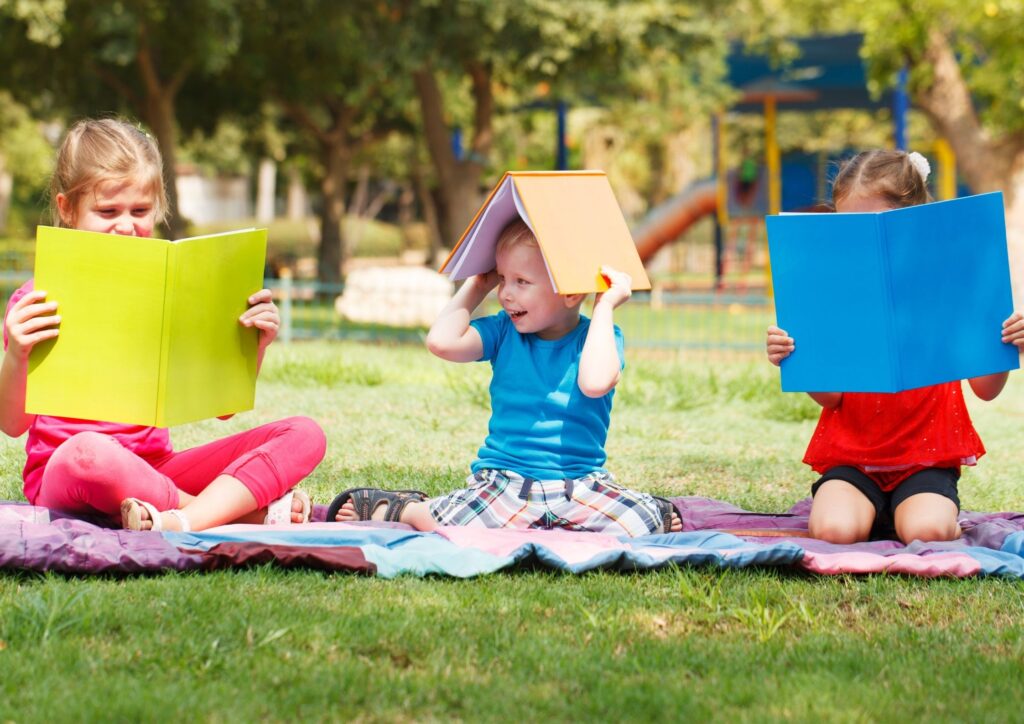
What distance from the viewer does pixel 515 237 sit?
3824mm

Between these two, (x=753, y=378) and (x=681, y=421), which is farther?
(x=753, y=378)

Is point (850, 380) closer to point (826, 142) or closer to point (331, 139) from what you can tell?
point (331, 139)

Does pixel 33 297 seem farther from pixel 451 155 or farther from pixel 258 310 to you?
pixel 451 155

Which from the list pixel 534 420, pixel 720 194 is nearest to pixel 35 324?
pixel 534 420

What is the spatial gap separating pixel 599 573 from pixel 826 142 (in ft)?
129

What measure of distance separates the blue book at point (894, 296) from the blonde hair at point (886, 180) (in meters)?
0.29

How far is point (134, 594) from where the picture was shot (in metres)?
3.09

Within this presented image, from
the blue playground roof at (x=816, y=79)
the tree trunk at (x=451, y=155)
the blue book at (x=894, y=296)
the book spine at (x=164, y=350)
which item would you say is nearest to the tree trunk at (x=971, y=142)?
the tree trunk at (x=451, y=155)

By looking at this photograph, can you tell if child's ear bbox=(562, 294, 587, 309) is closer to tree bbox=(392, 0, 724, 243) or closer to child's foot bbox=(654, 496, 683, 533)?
child's foot bbox=(654, 496, 683, 533)

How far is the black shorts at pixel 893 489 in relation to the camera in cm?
395

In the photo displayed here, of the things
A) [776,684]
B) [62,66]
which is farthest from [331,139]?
[776,684]

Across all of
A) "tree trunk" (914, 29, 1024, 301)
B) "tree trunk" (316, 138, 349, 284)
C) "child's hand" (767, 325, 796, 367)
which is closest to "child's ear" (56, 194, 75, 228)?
"child's hand" (767, 325, 796, 367)

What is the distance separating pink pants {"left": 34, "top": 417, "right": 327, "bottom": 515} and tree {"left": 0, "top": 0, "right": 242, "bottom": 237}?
896cm

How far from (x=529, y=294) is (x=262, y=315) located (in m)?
0.81
